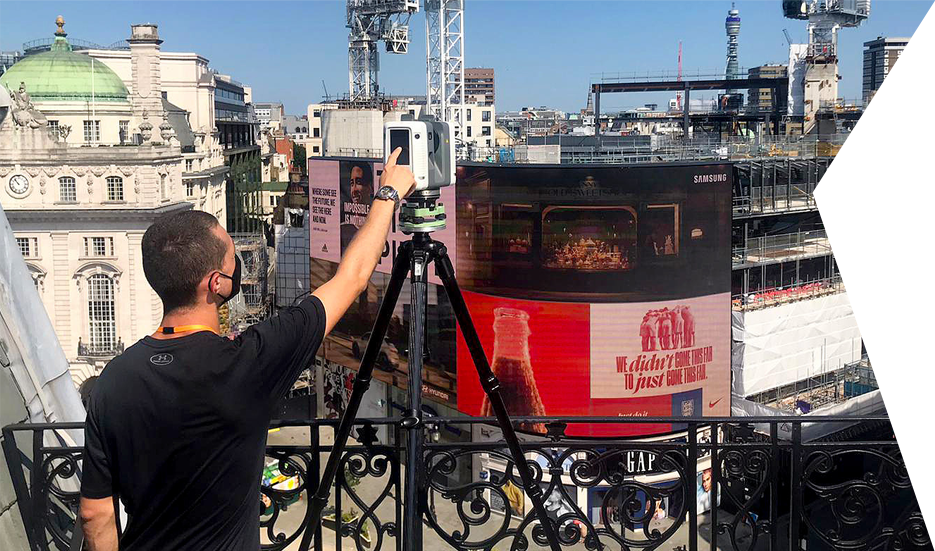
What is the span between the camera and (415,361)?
2.79m

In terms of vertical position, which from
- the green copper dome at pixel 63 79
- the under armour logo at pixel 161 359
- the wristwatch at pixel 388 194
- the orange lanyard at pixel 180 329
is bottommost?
the under armour logo at pixel 161 359

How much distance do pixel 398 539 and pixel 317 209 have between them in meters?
21.3

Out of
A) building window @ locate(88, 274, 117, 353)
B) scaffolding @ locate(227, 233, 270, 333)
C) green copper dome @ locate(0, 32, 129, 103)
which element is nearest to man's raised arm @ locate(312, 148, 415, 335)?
building window @ locate(88, 274, 117, 353)

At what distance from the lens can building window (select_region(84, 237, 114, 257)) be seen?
27.9 meters

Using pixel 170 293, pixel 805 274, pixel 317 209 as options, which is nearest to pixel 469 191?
pixel 317 209

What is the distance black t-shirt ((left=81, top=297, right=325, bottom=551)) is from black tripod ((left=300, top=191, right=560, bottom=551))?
0.85 meters

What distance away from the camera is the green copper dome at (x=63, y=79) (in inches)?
1287

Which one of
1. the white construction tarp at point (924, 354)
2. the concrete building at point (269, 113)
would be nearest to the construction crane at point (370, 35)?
the white construction tarp at point (924, 354)

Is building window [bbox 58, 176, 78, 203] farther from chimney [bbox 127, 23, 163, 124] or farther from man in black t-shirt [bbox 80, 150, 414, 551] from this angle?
man in black t-shirt [bbox 80, 150, 414, 551]

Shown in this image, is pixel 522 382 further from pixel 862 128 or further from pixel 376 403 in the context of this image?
pixel 862 128

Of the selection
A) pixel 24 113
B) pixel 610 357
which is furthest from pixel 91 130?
pixel 610 357

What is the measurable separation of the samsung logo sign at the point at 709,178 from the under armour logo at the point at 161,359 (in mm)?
17954

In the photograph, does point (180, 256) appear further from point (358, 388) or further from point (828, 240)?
point (828, 240)

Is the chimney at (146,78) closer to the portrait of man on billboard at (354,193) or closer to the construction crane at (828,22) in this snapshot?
the portrait of man on billboard at (354,193)
